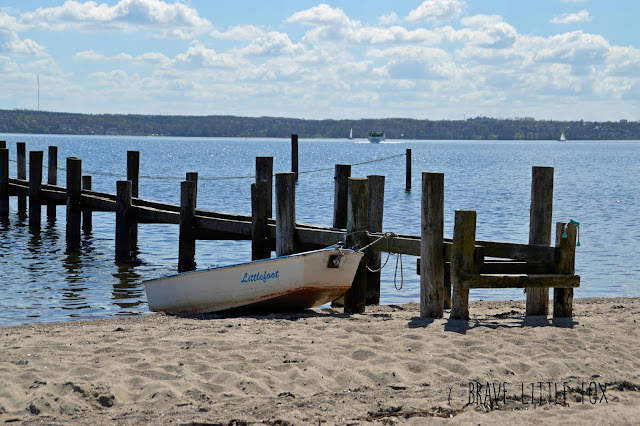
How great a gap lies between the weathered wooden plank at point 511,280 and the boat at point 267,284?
1.83 metres

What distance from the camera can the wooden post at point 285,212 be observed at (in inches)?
459

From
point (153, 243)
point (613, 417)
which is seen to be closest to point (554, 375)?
point (613, 417)

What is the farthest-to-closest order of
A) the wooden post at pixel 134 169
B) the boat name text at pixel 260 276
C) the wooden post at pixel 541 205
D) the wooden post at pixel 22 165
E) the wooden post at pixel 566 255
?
the wooden post at pixel 22 165, the wooden post at pixel 134 169, the boat name text at pixel 260 276, the wooden post at pixel 541 205, the wooden post at pixel 566 255

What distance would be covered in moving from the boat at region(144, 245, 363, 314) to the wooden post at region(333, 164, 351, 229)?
1553 millimetres

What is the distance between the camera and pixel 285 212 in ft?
38.9

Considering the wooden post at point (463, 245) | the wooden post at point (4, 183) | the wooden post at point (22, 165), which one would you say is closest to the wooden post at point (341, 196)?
the wooden post at point (463, 245)

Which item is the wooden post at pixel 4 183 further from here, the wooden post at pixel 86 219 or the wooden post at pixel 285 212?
the wooden post at pixel 285 212

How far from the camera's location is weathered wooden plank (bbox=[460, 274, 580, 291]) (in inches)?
376

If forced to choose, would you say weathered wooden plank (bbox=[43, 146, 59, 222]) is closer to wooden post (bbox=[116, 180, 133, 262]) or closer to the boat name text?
wooden post (bbox=[116, 180, 133, 262])

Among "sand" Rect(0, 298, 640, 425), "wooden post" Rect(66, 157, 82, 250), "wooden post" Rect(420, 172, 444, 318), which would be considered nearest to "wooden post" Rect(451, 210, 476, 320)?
"wooden post" Rect(420, 172, 444, 318)

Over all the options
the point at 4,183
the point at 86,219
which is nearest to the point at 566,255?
the point at 86,219

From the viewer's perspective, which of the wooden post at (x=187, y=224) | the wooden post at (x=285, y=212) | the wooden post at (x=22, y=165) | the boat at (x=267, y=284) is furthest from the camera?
the wooden post at (x=22, y=165)

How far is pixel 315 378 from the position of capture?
7.30 m

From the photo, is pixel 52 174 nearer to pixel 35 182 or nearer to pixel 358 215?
pixel 35 182
